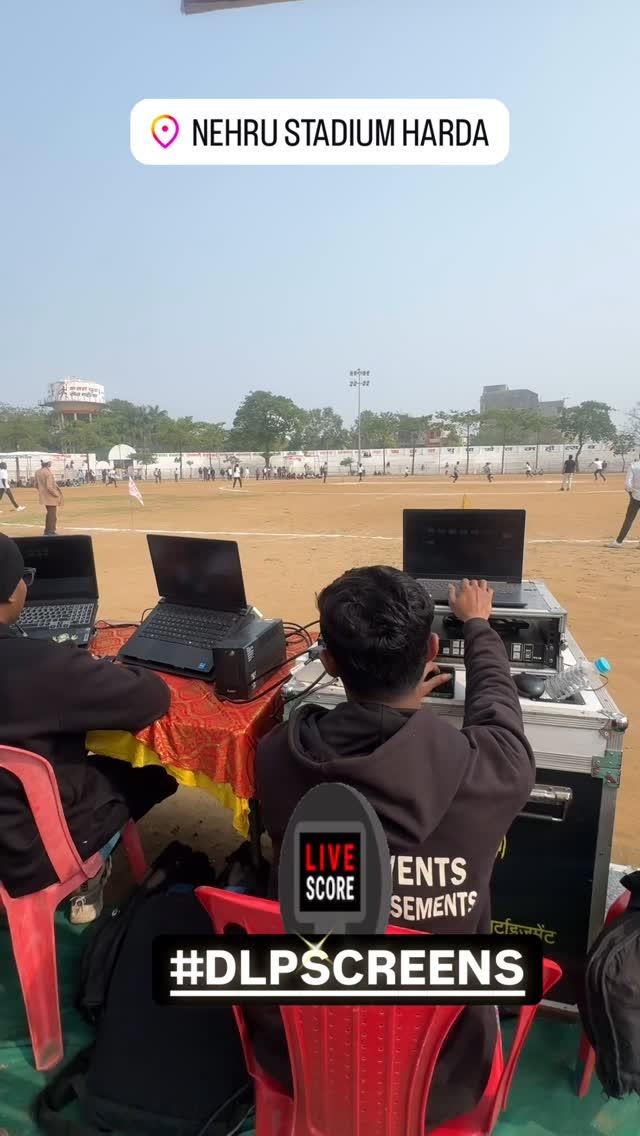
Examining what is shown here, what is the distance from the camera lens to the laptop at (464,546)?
2158 mm

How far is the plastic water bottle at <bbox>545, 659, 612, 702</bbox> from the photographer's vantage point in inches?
70.7

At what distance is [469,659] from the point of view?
58.6 inches

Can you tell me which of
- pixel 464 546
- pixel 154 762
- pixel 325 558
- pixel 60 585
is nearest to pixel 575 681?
pixel 464 546

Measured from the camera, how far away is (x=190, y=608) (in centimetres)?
241

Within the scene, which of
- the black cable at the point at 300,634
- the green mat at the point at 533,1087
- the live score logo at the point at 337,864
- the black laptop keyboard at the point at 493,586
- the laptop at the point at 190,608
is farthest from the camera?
the black cable at the point at 300,634

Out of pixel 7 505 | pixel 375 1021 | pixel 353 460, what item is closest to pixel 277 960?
pixel 375 1021

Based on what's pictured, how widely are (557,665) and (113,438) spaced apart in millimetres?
71454

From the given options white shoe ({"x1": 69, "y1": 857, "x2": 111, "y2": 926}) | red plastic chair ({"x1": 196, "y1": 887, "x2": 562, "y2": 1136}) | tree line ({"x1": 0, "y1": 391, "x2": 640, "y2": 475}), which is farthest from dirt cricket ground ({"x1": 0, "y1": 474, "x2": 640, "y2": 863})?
tree line ({"x1": 0, "y1": 391, "x2": 640, "y2": 475})

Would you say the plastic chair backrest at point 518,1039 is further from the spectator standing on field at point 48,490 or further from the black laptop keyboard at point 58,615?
the spectator standing on field at point 48,490

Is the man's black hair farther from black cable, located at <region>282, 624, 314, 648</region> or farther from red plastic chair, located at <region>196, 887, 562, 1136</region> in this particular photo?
black cable, located at <region>282, 624, 314, 648</region>

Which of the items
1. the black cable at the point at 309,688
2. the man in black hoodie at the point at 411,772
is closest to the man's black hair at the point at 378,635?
the man in black hoodie at the point at 411,772

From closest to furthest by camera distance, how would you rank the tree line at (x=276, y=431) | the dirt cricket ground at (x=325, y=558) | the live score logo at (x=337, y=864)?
the live score logo at (x=337, y=864) → the dirt cricket ground at (x=325, y=558) → the tree line at (x=276, y=431)

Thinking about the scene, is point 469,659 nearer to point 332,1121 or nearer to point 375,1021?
point 375,1021

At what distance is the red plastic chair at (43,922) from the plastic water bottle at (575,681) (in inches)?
57.4
